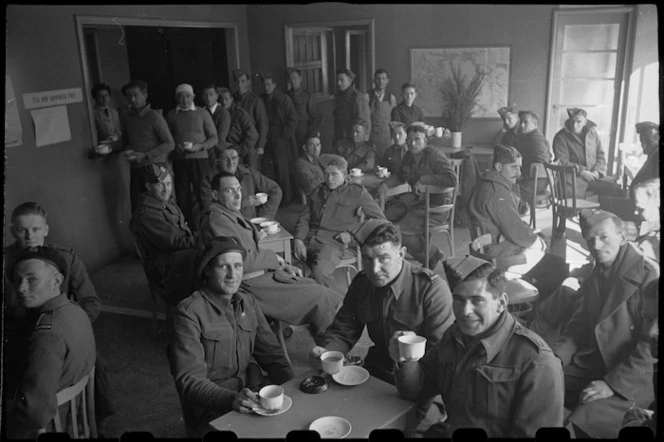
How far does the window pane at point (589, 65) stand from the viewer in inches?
110

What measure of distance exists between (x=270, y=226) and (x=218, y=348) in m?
1.26

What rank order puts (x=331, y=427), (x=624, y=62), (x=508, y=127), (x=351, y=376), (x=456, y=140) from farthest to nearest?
1. (x=456, y=140)
2. (x=508, y=127)
3. (x=624, y=62)
4. (x=351, y=376)
5. (x=331, y=427)

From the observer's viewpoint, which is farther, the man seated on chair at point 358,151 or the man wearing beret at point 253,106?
the man wearing beret at point 253,106

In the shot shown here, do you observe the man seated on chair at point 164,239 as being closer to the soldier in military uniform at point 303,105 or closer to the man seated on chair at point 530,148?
the soldier in military uniform at point 303,105

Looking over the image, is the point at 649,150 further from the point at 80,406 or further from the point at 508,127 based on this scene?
the point at 80,406

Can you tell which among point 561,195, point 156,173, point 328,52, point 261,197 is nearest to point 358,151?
point 328,52

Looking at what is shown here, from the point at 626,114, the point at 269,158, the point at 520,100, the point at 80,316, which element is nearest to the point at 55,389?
the point at 80,316

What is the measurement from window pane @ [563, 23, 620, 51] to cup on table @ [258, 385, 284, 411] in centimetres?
213

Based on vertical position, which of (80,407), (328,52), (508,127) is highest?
(328,52)

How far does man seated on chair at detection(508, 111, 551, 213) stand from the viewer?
2.97 m

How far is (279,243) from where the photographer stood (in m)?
3.59

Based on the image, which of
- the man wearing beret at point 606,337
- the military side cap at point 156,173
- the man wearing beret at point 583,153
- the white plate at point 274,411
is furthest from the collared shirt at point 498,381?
the military side cap at point 156,173

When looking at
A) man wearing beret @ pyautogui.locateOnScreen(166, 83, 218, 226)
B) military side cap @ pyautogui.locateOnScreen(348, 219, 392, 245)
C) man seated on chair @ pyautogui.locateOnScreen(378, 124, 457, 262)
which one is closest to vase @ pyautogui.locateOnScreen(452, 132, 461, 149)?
man seated on chair @ pyautogui.locateOnScreen(378, 124, 457, 262)

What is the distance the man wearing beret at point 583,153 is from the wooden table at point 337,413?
5.12ft
